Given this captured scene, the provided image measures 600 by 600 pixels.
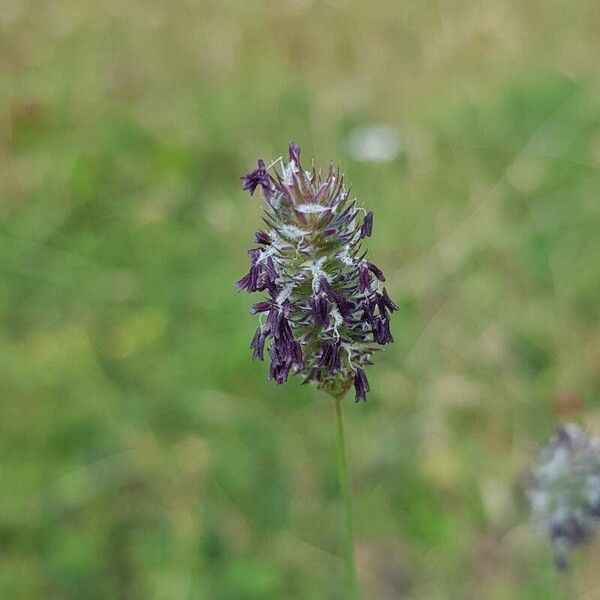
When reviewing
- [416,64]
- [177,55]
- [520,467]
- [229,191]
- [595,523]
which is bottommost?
[595,523]

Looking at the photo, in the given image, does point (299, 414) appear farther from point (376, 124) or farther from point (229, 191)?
point (376, 124)

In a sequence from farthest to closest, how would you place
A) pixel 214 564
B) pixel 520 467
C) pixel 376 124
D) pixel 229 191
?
pixel 376 124 < pixel 229 191 < pixel 520 467 < pixel 214 564

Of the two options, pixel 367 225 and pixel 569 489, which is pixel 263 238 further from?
pixel 569 489

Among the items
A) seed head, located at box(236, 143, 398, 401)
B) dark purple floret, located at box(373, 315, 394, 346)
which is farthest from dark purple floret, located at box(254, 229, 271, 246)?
dark purple floret, located at box(373, 315, 394, 346)

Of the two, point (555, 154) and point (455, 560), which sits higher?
point (555, 154)

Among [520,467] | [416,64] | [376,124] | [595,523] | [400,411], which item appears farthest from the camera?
[416,64]

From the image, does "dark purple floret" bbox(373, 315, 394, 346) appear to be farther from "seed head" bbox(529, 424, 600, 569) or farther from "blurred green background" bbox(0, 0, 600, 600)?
"blurred green background" bbox(0, 0, 600, 600)

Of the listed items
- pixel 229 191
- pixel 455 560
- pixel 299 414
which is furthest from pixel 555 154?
pixel 455 560
